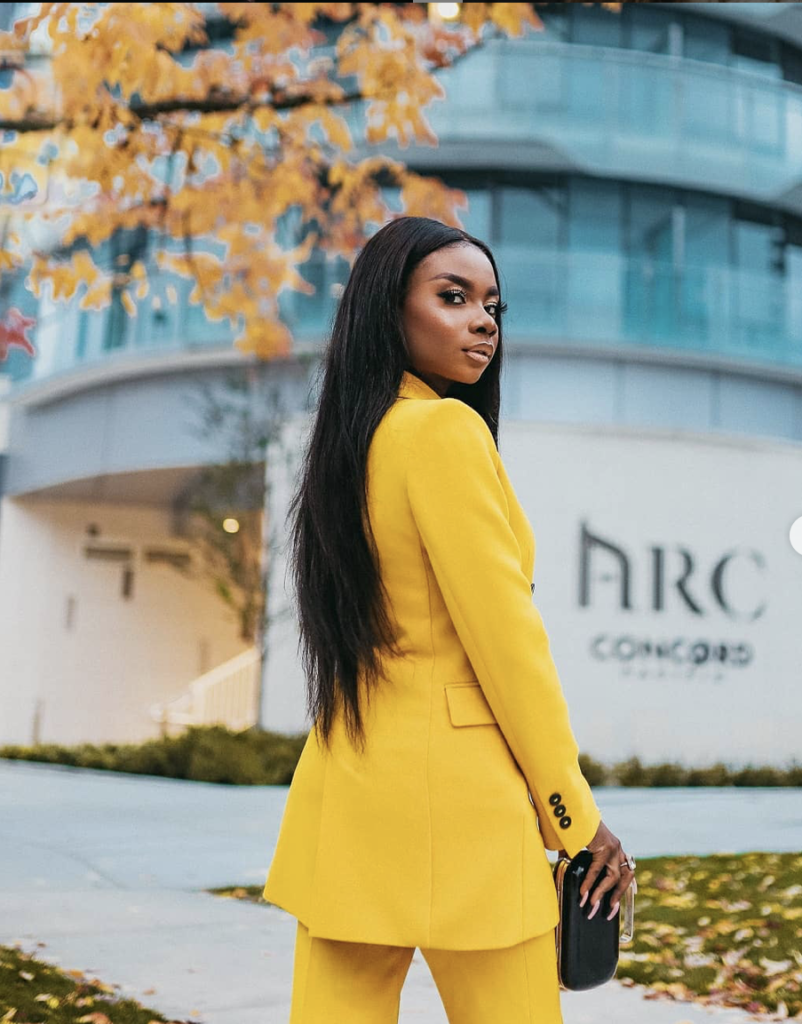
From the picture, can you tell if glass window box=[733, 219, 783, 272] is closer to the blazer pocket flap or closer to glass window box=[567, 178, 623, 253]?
glass window box=[567, 178, 623, 253]

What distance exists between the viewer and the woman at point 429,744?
1.63 meters

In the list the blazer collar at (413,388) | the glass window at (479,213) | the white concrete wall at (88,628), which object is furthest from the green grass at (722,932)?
the white concrete wall at (88,628)

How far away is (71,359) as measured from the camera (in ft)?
54.4

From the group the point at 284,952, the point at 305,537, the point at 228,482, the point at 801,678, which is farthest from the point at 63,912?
the point at 801,678

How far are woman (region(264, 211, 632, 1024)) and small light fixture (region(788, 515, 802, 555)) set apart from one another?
12.7 meters

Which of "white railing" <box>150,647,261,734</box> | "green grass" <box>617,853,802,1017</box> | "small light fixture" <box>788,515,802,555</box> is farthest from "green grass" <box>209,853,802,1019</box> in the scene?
"white railing" <box>150,647,261,734</box>

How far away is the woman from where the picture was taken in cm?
163

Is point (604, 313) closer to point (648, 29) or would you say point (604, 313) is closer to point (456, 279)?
point (648, 29)

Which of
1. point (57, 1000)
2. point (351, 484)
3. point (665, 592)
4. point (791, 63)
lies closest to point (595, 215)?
point (791, 63)

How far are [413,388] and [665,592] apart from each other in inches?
480

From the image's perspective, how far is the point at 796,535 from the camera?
13797mm

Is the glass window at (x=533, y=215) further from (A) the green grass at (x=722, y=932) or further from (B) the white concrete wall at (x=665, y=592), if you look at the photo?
(A) the green grass at (x=722, y=932)

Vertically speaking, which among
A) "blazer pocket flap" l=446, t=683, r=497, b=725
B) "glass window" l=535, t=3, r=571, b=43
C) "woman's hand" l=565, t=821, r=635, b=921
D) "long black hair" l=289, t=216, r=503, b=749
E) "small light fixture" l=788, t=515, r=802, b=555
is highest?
"glass window" l=535, t=3, r=571, b=43

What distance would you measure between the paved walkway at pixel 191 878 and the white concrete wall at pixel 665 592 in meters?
1.87
